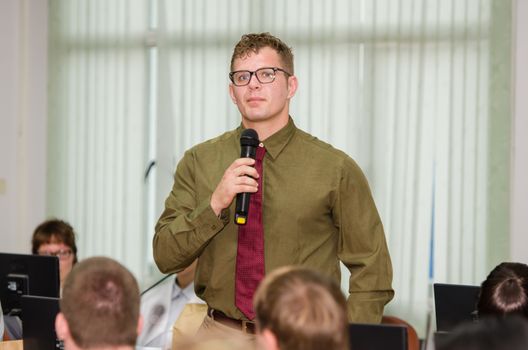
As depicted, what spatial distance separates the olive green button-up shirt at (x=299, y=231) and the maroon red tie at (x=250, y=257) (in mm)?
21

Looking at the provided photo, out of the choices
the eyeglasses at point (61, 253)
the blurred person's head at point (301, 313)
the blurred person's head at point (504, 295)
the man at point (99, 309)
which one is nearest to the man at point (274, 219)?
the blurred person's head at point (504, 295)

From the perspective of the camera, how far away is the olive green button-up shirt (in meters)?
2.57

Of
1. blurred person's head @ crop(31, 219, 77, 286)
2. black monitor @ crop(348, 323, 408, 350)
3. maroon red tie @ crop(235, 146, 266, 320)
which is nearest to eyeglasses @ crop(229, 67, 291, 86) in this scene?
maroon red tie @ crop(235, 146, 266, 320)

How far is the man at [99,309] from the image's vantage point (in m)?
1.79

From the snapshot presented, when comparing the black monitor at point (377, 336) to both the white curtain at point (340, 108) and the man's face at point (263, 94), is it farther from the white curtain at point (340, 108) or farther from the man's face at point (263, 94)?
the white curtain at point (340, 108)

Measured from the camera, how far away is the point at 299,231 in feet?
8.48

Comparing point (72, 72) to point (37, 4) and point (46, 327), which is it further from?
point (46, 327)

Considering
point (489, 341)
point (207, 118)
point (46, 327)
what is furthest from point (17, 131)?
point (489, 341)

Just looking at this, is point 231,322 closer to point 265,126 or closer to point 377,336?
point 265,126

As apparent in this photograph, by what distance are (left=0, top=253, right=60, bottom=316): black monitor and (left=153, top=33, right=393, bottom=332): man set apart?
0.76 metres

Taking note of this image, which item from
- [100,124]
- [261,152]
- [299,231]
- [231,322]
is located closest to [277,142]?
[261,152]

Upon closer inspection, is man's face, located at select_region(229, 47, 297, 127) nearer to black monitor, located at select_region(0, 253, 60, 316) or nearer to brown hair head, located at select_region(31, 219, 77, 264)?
black monitor, located at select_region(0, 253, 60, 316)

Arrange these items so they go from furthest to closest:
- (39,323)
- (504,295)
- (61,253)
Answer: (61,253) → (39,323) → (504,295)

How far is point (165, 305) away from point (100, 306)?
2739mm
